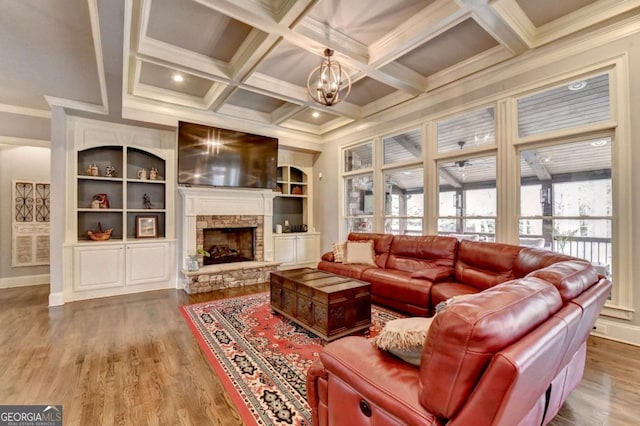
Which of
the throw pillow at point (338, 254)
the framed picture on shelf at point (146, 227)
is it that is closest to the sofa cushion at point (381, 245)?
the throw pillow at point (338, 254)

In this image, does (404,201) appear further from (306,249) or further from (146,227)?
(146,227)

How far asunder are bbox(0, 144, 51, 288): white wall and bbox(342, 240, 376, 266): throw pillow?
18.2 feet

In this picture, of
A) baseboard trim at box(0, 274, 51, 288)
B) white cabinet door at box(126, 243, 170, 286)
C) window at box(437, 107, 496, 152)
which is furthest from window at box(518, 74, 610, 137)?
baseboard trim at box(0, 274, 51, 288)

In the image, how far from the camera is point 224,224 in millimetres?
5465

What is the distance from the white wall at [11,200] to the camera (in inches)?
199

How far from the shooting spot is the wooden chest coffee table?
2.82 m

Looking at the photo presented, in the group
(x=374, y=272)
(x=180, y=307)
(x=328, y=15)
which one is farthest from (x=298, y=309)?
(x=328, y=15)

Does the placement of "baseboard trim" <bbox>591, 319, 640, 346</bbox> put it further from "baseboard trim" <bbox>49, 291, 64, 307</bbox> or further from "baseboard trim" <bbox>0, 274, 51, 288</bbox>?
"baseboard trim" <bbox>0, 274, 51, 288</bbox>

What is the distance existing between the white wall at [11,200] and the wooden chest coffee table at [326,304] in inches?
199

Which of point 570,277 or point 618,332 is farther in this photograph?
point 618,332

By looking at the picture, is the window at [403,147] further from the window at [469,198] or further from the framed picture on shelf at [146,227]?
the framed picture on shelf at [146,227]

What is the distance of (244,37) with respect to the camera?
330 cm

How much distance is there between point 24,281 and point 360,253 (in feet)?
19.5

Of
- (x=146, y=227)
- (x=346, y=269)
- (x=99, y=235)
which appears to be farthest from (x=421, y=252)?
(x=99, y=235)
